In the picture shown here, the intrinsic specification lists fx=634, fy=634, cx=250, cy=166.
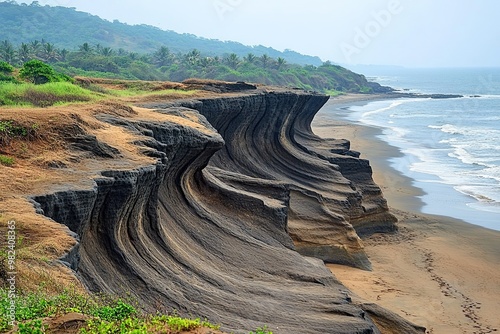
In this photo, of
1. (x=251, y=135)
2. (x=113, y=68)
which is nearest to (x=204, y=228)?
(x=251, y=135)

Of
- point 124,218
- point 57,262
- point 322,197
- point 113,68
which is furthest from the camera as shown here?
point 113,68

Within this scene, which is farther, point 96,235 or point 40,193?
point 96,235

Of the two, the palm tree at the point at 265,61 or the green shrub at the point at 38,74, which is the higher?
the palm tree at the point at 265,61

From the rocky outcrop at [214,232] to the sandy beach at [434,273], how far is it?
140 centimetres

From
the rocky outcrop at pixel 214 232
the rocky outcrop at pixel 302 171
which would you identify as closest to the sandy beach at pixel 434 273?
the rocky outcrop at pixel 302 171

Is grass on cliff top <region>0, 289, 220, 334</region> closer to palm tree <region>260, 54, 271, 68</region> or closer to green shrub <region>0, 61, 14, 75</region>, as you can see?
green shrub <region>0, 61, 14, 75</region>

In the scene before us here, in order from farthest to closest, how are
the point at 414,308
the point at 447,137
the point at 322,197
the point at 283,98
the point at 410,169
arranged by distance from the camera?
the point at 447,137 < the point at 410,169 < the point at 283,98 < the point at 322,197 < the point at 414,308

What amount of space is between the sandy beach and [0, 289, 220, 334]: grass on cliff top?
A: 9858mm

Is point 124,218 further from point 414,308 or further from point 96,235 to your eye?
point 414,308

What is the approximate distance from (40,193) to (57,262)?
1.64 meters

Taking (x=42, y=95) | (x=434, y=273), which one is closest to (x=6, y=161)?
(x=42, y=95)

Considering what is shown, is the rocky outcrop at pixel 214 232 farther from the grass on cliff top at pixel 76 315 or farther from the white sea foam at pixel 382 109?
the white sea foam at pixel 382 109

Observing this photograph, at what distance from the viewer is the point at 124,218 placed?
1084 centimetres

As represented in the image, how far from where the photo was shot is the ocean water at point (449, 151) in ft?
97.0
